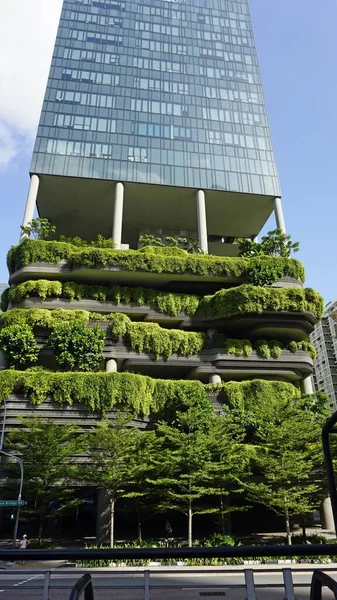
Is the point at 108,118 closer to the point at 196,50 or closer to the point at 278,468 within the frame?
the point at 196,50

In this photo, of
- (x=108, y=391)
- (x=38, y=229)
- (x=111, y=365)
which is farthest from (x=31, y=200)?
(x=108, y=391)

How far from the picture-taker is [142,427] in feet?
102

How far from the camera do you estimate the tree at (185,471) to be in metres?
25.1

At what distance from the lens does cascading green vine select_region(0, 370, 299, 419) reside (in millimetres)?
30672

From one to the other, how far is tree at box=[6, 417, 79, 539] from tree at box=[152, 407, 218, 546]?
19.2ft

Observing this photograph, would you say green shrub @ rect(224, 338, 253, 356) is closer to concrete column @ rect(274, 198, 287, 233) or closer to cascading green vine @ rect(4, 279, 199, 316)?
cascading green vine @ rect(4, 279, 199, 316)

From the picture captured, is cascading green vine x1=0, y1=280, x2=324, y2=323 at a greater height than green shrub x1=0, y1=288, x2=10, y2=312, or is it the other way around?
green shrub x1=0, y1=288, x2=10, y2=312

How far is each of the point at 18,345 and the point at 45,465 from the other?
11.2 meters

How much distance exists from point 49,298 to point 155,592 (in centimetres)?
2908

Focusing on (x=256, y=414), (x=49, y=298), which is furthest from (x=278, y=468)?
(x=49, y=298)

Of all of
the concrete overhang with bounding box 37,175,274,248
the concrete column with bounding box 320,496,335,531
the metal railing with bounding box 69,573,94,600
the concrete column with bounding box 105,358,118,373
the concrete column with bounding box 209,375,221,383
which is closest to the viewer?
the metal railing with bounding box 69,573,94,600

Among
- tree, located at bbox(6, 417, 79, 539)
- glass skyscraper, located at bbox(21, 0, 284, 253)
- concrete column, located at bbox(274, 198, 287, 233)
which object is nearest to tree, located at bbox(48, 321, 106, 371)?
tree, located at bbox(6, 417, 79, 539)

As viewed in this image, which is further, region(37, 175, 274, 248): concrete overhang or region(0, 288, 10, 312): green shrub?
region(37, 175, 274, 248): concrete overhang

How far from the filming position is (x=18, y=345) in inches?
1342
